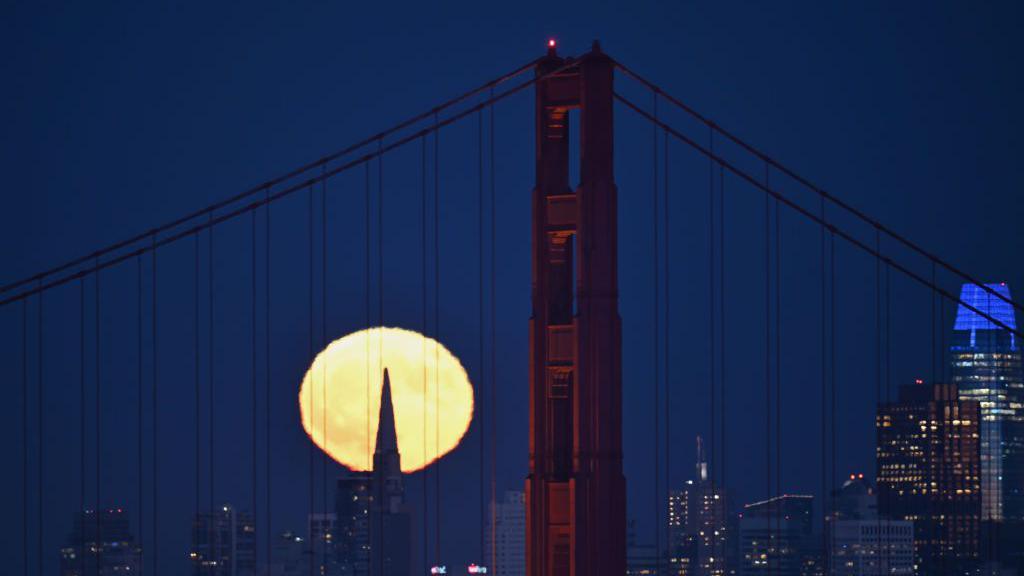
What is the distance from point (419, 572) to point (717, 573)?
602 inches

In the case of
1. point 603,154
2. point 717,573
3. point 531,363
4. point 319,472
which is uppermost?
point 603,154

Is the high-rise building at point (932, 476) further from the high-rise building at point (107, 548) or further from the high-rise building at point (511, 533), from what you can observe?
the high-rise building at point (107, 548)

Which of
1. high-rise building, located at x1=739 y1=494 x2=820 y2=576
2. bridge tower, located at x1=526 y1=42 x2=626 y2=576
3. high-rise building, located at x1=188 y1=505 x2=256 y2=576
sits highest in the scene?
bridge tower, located at x1=526 y1=42 x2=626 y2=576

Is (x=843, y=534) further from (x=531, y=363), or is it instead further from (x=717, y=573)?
(x=531, y=363)

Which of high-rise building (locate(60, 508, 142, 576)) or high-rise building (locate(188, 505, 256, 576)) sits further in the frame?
high-rise building (locate(188, 505, 256, 576))

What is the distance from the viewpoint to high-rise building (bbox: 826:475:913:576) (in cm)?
10706

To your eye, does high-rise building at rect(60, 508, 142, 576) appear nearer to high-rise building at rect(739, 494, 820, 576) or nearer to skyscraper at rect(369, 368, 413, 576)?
skyscraper at rect(369, 368, 413, 576)

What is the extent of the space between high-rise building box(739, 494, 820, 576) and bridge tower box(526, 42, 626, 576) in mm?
91784

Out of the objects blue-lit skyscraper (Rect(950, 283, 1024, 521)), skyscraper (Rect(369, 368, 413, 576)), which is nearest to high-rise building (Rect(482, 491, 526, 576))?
skyscraper (Rect(369, 368, 413, 576))

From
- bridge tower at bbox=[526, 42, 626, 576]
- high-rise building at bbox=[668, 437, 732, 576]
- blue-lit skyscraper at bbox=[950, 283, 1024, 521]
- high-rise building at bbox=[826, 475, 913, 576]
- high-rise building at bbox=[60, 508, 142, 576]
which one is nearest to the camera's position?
bridge tower at bbox=[526, 42, 626, 576]

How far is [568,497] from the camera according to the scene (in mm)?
22781

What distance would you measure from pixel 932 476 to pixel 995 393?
24.9 meters

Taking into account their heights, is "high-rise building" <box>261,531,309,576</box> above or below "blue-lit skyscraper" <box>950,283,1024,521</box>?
below

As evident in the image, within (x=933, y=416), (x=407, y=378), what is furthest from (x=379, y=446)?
(x=933, y=416)
